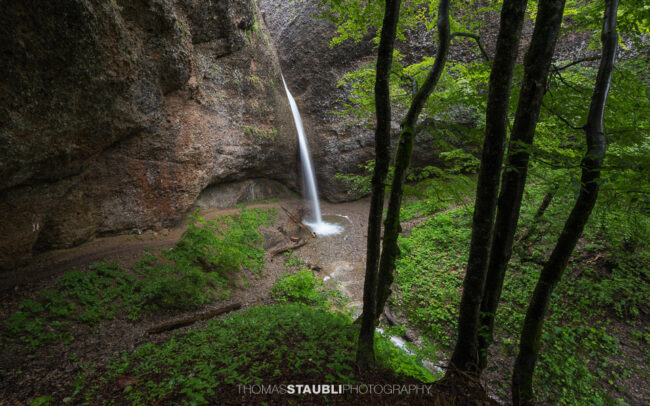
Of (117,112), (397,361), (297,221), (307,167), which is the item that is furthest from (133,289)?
(307,167)

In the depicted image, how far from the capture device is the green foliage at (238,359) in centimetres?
365

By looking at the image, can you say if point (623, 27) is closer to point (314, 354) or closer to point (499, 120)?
point (499, 120)

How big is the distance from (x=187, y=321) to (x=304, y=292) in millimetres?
3744

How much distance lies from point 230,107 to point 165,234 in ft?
21.9

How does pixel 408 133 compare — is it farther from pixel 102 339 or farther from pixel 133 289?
pixel 133 289

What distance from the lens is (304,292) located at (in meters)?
9.13

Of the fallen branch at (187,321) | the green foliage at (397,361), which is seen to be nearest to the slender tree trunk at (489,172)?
the green foliage at (397,361)

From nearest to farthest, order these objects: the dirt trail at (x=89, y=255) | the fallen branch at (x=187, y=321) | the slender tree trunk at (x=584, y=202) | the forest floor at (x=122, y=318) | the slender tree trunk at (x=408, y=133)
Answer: the slender tree trunk at (x=584, y=202) → the forest floor at (x=122, y=318) → the slender tree trunk at (x=408, y=133) → the fallen branch at (x=187, y=321) → the dirt trail at (x=89, y=255)

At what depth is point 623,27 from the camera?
12.5 feet

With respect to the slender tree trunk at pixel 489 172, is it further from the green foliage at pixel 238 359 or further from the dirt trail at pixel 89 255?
the dirt trail at pixel 89 255

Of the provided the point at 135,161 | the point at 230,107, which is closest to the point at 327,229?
the point at 230,107

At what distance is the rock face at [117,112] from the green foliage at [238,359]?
554 cm

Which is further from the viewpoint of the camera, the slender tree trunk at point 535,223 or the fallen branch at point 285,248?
the fallen branch at point 285,248

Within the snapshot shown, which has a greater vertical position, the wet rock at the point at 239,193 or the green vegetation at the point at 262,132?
the green vegetation at the point at 262,132
